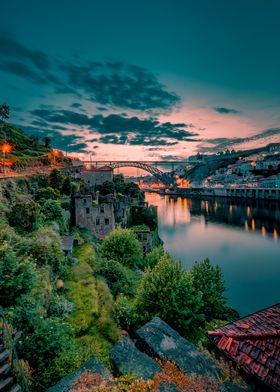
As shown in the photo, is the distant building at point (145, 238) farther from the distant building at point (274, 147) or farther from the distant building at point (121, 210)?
the distant building at point (274, 147)

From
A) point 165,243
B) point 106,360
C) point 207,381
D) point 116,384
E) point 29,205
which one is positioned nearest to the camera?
point 116,384

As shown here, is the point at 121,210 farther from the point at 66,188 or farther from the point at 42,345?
the point at 42,345

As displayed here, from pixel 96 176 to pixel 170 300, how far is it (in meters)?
48.8

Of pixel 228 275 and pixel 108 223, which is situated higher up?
pixel 108 223

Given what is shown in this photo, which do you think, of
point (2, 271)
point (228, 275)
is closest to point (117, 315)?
point (2, 271)

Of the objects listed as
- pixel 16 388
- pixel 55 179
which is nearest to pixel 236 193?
pixel 55 179

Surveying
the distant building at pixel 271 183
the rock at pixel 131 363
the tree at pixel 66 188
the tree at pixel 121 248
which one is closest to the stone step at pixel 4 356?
the rock at pixel 131 363

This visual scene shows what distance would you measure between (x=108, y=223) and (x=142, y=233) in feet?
18.8

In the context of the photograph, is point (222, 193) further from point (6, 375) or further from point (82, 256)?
point (6, 375)

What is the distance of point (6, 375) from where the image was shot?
221 inches

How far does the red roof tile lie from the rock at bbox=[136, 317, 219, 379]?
29.9 inches

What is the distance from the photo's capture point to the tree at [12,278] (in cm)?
791

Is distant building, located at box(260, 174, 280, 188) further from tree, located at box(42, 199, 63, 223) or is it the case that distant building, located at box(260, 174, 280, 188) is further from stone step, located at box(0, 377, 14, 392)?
stone step, located at box(0, 377, 14, 392)

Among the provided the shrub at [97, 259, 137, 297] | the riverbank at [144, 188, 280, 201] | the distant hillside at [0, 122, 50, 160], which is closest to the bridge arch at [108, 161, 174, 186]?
the riverbank at [144, 188, 280, 201]
